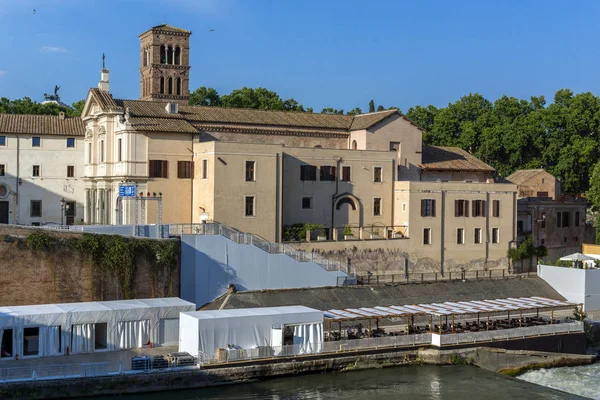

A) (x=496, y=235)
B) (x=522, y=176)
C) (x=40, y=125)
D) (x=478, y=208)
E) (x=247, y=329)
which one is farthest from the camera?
(x=522, y=176)

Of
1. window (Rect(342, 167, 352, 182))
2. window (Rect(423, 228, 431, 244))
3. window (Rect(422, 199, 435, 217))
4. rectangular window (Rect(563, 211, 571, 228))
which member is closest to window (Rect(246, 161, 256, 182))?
window (Rect(342, 167, 352, 182))

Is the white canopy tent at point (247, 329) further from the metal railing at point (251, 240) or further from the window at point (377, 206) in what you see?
the window at point (377, 206)

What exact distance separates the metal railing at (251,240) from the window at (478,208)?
1167 centimetres

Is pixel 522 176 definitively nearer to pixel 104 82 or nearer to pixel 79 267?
pixel 104 82

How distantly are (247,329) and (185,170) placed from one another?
50.3 ft

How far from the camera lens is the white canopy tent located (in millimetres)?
33594

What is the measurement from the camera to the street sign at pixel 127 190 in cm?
4362

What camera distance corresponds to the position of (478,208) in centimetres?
5294

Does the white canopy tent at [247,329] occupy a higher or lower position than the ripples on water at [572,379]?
higher

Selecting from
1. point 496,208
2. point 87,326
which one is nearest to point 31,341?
point 87,326

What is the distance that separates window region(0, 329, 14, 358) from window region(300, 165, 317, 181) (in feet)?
69.4

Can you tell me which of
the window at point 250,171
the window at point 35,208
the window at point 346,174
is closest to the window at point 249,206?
the window at point 250,171

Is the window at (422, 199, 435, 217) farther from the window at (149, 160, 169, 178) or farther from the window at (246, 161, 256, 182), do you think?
the window at (149, 160, 169, 178)

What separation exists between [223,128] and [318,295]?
1341 cm
